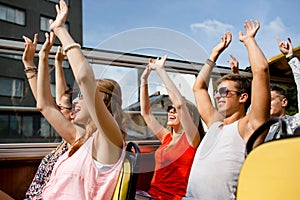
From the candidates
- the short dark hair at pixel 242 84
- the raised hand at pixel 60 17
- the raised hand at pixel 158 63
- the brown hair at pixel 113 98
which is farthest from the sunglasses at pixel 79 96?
the short dark hair at pixel 242 84

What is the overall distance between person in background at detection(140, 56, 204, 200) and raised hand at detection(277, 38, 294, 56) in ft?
2.86

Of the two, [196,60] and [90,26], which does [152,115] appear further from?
[90,26]

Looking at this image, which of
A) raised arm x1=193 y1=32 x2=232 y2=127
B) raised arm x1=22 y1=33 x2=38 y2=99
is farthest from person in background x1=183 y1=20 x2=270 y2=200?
raised arm x1=22 y1=33 x2=38 y2=99

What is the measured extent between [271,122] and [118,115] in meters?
0.73

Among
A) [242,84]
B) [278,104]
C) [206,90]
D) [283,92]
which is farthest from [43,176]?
[283,92]

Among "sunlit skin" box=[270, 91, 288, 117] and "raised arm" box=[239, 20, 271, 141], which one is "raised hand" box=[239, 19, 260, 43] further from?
"sunlit skin" box=[270, 91, 288, 117]

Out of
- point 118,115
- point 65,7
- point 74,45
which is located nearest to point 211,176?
point 118,115

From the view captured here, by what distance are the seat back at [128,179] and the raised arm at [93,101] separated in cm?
8

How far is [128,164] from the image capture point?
1.33 metres

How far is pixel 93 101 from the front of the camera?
1.25 m

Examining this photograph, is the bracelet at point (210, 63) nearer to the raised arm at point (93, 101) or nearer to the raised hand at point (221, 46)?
the raised hand at point (221, 46)

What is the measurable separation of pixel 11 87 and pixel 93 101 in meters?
1.22

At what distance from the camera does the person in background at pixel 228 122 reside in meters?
1.42

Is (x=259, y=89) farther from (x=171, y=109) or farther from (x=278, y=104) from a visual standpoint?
(x=278, y=104)
